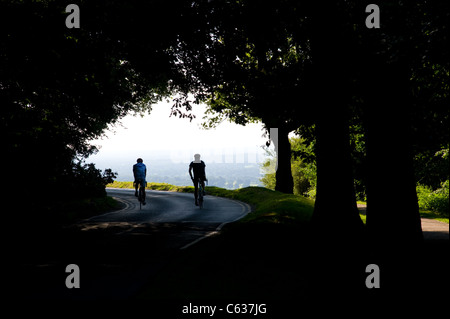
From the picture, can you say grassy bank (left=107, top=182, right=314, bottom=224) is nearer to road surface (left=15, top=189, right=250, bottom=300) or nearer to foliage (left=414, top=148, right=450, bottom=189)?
road surface (left=15, top=189, right=250, bottom=300)

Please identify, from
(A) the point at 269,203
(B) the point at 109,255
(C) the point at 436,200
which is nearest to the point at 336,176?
(B) the point at 109,255

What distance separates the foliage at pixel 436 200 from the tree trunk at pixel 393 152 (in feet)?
58.8

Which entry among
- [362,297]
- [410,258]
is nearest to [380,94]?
[410,258]

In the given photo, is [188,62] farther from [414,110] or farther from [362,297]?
[362,297]

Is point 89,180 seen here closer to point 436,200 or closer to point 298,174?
point 436,200

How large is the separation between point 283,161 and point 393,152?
15.3 m

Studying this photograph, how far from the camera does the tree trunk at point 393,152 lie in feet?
21.1

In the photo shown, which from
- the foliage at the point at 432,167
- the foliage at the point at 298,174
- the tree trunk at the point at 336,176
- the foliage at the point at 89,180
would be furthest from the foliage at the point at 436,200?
the foliage at the point at 89,180

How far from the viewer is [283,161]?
21.7 m

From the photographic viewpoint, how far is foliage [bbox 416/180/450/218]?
22.4m

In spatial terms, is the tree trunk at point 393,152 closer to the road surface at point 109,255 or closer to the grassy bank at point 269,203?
the grassy bank at point 269,203

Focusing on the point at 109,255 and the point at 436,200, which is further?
the point at 436,200

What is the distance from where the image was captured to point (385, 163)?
256 inches
